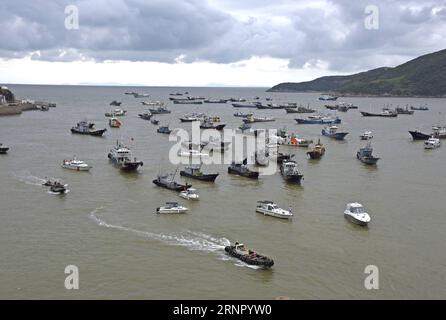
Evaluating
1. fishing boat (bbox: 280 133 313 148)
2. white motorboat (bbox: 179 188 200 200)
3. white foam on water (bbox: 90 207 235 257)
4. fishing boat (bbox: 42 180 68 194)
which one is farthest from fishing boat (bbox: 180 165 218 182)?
fishing boat (bbox: 280 133 313 148)

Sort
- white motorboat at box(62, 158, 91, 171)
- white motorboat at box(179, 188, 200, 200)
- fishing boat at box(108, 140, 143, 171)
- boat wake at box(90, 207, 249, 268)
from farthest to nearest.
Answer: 1. white motorboat at box(62, 158, 91, 171)
2. fishing boat at box(108, 140, 143, 171)
3. white motorboat at box(179, 188, 200, 200)
4. boat wake at box(90, 207, 249, 268)

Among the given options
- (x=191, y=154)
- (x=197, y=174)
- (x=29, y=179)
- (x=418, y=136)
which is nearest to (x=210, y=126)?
Result: (x=418, y=136)

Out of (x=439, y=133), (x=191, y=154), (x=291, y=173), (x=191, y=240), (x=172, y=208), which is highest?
(x=439, y=133)

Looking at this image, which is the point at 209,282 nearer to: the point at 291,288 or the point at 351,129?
the point at 291,288

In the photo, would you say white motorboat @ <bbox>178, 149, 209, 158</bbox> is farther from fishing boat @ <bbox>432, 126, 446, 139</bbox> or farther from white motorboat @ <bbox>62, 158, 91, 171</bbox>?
fishing boat @ <bbox>432, 126, 446, 139</bbox>

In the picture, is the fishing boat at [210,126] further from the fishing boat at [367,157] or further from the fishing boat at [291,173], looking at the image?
the fishing boat at [291,173]

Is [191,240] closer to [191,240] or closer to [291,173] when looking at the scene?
[191,240]
